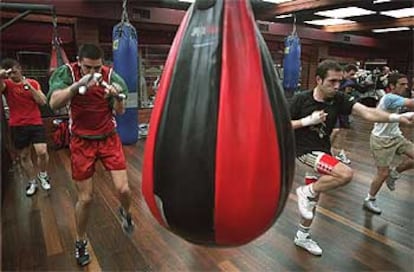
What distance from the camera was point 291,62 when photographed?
675cm

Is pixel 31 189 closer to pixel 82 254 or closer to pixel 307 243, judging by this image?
pixel 82 254

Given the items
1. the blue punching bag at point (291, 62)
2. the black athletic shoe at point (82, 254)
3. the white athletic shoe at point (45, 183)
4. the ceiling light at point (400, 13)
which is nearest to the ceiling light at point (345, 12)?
the ceiling light at point (400, 13)

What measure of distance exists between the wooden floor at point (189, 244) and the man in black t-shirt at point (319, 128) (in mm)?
211

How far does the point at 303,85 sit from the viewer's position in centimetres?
955

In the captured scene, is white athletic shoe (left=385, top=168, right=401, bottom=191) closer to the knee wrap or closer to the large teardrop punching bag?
the knee wrap

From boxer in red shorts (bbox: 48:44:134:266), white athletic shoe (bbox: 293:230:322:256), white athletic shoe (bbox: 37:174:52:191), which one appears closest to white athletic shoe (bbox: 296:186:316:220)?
white athletic shoe (bbox: 293:230:322:256)

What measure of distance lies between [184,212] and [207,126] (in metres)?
0.22

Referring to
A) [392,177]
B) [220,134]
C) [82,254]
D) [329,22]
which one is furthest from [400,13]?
[220,134]

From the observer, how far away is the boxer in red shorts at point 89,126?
72.8 inches

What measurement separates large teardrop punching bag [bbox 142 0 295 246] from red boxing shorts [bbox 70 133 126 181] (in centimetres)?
113

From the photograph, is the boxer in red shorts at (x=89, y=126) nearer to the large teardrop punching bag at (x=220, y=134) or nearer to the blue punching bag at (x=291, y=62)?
the large teardrop punching bag at (x=220, y=134)

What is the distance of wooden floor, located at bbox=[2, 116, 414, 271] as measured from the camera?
2020 mm

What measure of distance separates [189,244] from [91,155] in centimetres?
85

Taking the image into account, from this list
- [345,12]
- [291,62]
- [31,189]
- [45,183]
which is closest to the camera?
[31,189]
